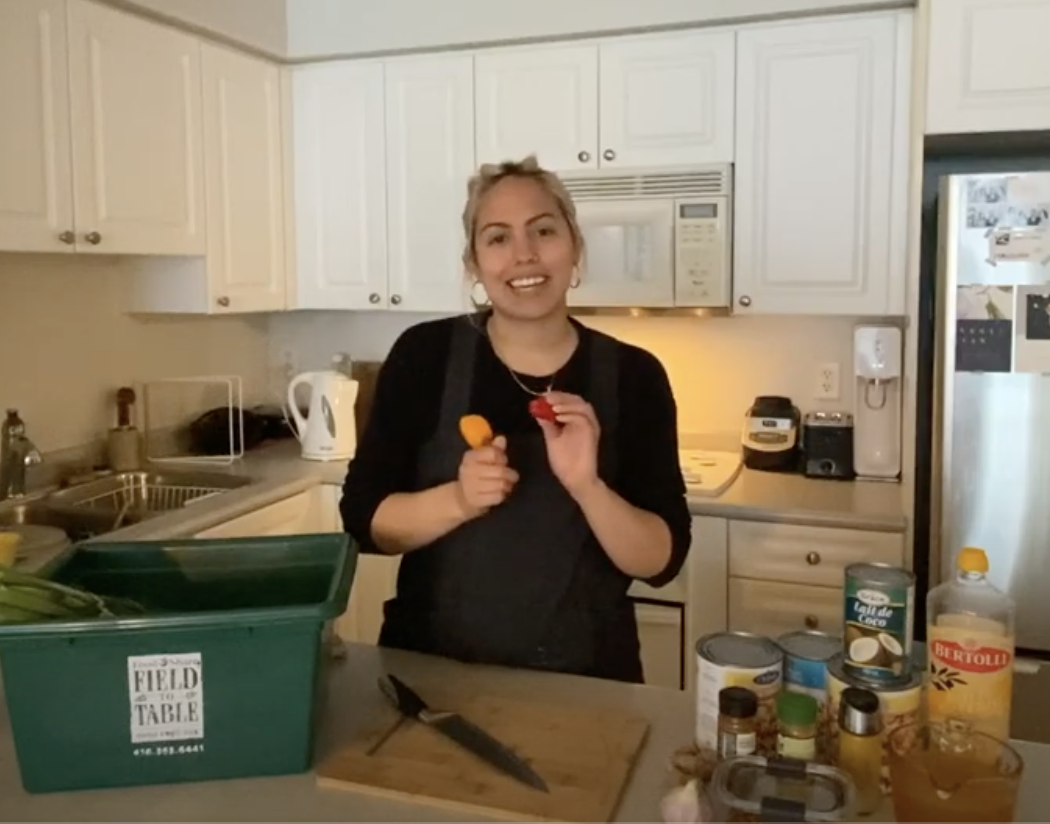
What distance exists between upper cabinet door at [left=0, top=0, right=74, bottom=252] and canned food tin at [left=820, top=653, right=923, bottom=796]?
1.85 metres

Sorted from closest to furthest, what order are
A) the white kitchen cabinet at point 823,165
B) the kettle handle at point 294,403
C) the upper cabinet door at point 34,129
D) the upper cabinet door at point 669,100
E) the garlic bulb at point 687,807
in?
the garlic bulb at point 687,807
the upper cabinet door at point 34,129
the white kitchen cabinet at point 823,165
the upper cabinet door at point 669,100
the kettle handle at point 294,403

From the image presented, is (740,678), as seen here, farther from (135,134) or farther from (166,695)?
(135,134)

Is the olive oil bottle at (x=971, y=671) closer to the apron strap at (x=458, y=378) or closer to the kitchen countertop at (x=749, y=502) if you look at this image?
the apron strap at (x=458, y=378)

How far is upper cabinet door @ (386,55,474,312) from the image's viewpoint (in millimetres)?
2951

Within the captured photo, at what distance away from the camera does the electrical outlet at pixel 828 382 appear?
2.99 m

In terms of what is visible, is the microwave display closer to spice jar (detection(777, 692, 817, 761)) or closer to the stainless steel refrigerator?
the stainless steel refrigerator

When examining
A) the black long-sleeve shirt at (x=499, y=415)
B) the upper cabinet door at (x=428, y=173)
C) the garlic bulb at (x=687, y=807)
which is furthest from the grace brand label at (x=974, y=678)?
the upper cabinet door at (x=428, y=173)

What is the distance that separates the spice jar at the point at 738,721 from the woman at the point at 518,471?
0.42 metres

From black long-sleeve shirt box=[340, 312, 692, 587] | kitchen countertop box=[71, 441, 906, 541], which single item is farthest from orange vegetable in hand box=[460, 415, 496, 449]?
kitchen countertop box=[71, 441, 906, 541]

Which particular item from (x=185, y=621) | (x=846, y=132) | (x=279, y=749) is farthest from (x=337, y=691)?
(x=846, y=132)

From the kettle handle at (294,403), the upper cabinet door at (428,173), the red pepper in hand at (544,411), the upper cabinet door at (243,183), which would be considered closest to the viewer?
the red pepper in hand at (544,411)

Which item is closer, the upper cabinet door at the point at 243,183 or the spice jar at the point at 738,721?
the spice jar at the point at 738,721

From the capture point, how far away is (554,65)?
9.32 ft

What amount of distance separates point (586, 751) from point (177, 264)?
211 cm
